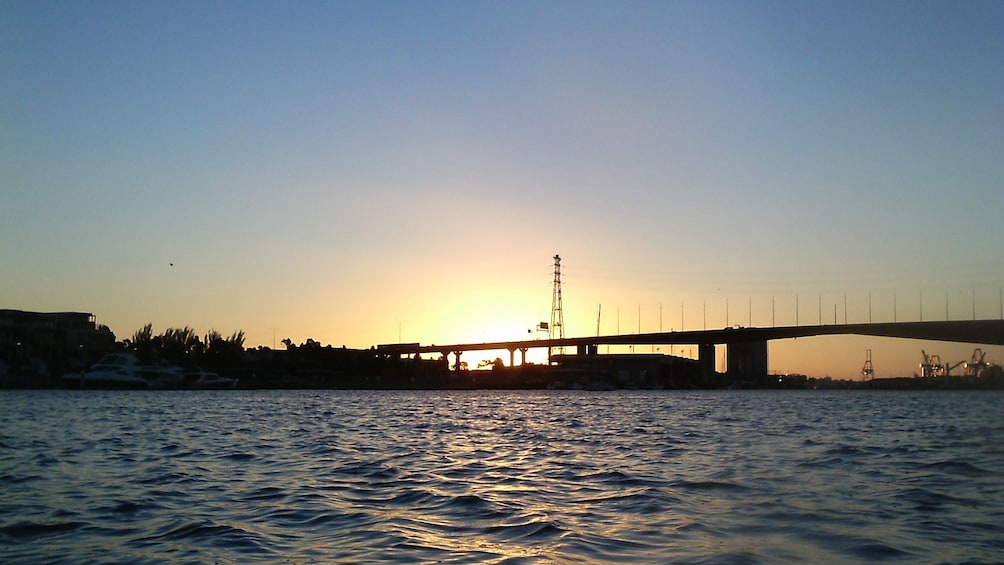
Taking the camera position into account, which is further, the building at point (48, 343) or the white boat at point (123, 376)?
the building at point (48, 343)

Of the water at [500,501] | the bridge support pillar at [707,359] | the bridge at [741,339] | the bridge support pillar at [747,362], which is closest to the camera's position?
the water at [500,501]

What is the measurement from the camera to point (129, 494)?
14.3 m

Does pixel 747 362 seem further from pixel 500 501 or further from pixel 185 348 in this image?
pixel 500 501

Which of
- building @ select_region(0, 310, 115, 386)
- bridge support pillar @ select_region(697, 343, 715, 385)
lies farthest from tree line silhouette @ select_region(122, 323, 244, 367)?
bridge support pillar @ select_region(697, 343, 715, 385)

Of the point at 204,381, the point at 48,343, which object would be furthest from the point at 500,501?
the point at 48,343

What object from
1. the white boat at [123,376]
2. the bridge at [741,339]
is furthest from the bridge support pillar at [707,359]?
the white boat at [123,376]

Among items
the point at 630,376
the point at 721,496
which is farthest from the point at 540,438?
the point at 630,376

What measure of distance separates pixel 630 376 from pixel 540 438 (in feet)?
469

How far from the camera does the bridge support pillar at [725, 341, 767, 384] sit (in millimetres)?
159000

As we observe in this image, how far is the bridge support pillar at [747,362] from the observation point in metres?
159

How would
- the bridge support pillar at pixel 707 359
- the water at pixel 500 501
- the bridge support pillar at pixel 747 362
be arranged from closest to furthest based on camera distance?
the water at pixel 500 501, the bridge support pillar at pixel 707 359, the bridge support pillar at pixel 747 362

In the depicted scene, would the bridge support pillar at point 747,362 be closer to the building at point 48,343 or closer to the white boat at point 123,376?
the white boat at point 123,376

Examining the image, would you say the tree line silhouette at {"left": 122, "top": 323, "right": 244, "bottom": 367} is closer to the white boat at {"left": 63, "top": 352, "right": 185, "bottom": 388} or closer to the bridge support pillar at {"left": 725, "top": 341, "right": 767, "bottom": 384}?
the white boat at {"left": 63, "top": 352, "right": 185, "bottom": 388}

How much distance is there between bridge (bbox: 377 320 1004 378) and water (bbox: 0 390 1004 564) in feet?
259
